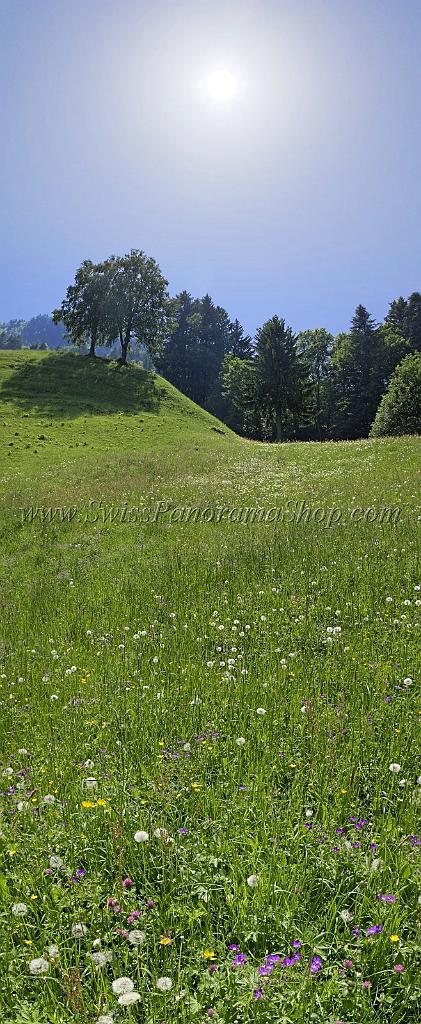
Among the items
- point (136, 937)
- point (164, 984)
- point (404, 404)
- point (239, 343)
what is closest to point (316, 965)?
point (164, 984)

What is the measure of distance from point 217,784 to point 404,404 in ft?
177

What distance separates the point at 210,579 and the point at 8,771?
5688 mm

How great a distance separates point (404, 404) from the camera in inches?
2073

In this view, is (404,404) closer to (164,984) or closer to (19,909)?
(19,909)

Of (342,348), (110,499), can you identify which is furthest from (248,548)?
(342,348)

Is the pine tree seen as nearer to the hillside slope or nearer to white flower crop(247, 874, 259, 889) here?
the hillside slope

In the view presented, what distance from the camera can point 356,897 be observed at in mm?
3014

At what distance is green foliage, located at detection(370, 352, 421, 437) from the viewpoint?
5216 centimetres

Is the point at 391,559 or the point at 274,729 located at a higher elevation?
the point at 391,559

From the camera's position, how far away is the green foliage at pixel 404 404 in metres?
52.2

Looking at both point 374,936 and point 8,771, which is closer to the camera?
point 374,936

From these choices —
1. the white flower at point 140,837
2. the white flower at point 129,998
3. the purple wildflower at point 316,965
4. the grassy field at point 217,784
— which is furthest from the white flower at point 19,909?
the purple wildflower at point 316,965

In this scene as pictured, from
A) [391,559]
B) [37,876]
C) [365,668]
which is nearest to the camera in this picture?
[37,876]

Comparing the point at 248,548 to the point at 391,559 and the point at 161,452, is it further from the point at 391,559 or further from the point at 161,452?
the point at 161,452
